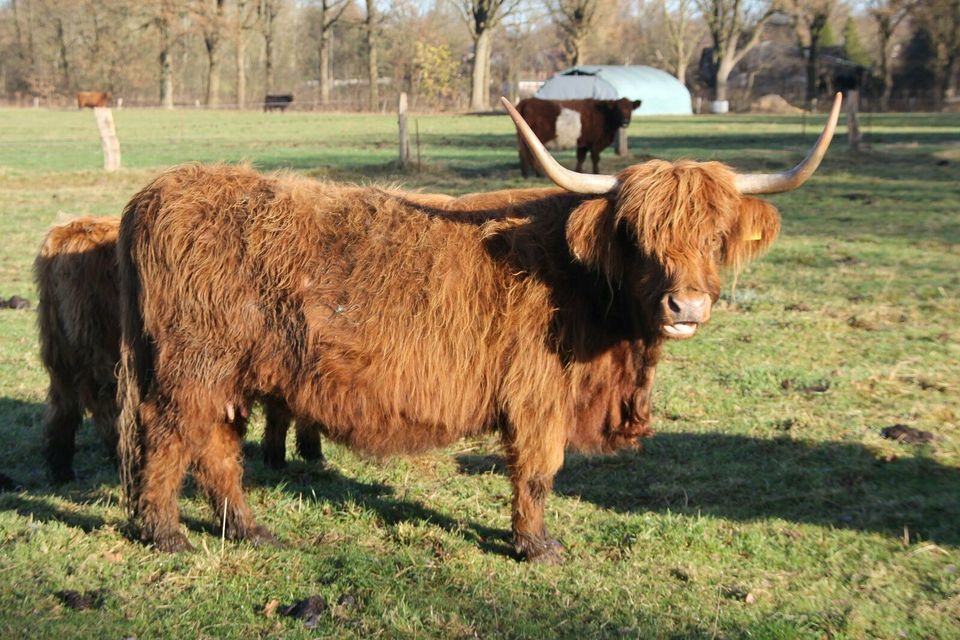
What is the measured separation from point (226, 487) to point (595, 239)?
80.6 inches

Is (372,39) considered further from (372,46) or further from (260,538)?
(260,538)

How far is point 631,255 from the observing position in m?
3.82

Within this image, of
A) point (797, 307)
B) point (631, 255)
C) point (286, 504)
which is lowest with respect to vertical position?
point (286, 504)

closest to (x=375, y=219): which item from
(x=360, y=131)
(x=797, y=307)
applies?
(x=797, y=307)

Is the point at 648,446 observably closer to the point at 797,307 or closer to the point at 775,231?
the point at 775,231

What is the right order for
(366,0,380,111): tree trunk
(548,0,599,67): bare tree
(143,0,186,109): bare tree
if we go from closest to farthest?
1. (548,0,599,67): bare tree
2. (143,0,186,109): bare tree
3. (366,0,380,111): tree trunk

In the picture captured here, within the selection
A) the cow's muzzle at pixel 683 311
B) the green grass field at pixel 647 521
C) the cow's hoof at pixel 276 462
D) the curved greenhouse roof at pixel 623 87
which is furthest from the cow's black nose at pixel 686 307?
the curved greenhouse roof at pixel 623 87

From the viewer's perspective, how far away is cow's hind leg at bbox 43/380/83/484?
510cm

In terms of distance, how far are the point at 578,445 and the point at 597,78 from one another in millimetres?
44496

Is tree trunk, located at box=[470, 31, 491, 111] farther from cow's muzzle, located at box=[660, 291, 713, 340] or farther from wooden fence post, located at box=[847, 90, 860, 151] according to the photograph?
cow's muzzle, located at box=[660, 291, 713, 340]

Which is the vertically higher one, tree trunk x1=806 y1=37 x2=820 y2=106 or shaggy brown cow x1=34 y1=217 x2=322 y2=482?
tree trunk x1=806 y1=37 x2=820 y2=106

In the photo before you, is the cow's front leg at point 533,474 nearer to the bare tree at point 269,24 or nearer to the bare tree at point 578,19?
the bare tree at point 578,19

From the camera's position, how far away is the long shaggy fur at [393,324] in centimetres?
390

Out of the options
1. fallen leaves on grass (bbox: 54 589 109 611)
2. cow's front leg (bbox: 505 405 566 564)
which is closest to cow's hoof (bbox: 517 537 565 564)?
cow's front leg (bbox: 505 405 566 564)
